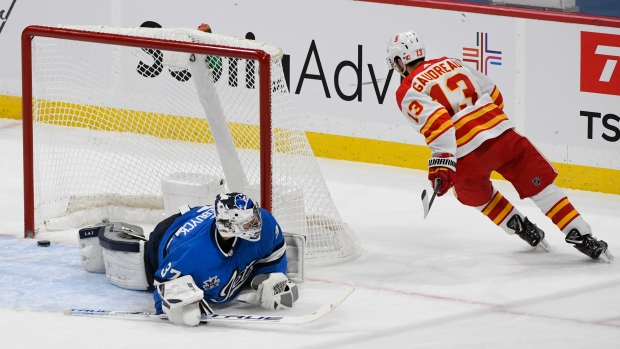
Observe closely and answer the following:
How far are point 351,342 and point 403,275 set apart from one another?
0.97m

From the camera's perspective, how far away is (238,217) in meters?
5.41

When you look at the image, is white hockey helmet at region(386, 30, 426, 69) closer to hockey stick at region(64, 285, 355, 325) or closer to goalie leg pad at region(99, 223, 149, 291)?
hockey stick at region(64, 285, 355, 325)

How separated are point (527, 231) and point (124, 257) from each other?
→ 181 centimetres

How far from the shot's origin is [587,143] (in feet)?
24.7

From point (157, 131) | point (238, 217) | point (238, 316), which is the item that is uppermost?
point (157, 131)

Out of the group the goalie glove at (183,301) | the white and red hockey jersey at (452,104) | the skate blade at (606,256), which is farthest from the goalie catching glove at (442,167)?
the goalie glove at (183,301)

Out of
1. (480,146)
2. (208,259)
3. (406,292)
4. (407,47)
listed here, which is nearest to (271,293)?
(208,259)

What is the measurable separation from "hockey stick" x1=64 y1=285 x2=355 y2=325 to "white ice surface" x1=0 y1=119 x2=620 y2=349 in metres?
0.03

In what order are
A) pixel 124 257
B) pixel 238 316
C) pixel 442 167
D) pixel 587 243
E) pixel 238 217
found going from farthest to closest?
pixel 587 243, pixel 442 167, pixel 124 257, pixel 238 316, pixel 238 217

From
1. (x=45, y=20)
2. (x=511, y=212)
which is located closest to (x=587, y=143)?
(x=511, y=212)

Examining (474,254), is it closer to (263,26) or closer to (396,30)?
(396,30)

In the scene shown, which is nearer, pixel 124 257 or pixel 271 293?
pixel 271 293

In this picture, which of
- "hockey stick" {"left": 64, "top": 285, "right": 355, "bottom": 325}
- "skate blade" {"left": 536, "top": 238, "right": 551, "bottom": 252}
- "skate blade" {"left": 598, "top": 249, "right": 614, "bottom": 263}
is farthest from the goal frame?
"skate blade" {"left": 598, "top": 249, "right": 614, "bottom": 263}

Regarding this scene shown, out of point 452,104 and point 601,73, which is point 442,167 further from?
point 601,73
